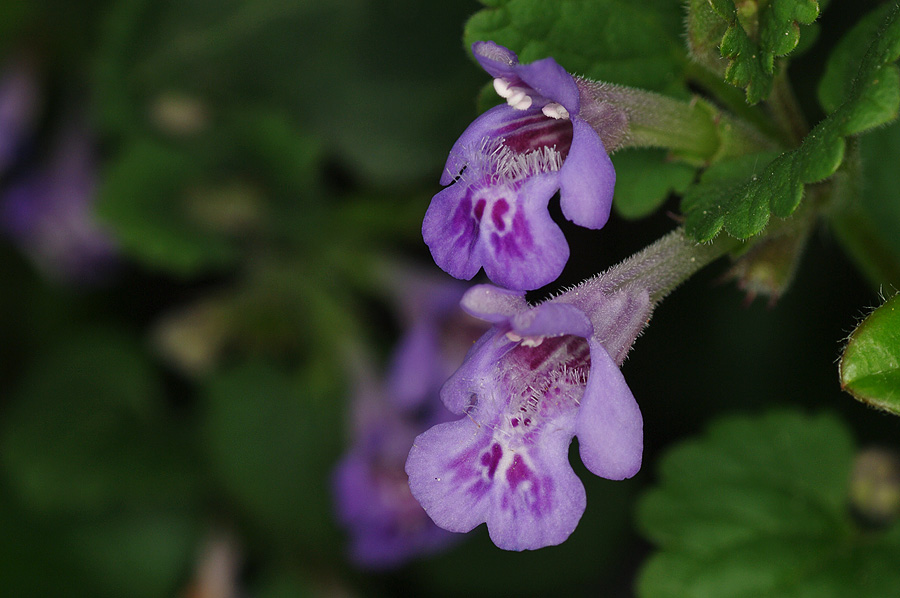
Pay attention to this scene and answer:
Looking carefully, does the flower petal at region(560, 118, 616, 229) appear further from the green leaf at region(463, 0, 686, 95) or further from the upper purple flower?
the green leaf at region(463, 0, 686, 95)

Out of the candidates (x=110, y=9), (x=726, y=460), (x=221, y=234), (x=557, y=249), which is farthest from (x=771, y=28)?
(x=110, y=9)

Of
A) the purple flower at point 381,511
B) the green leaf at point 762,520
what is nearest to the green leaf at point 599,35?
the green leaf at point 762,520

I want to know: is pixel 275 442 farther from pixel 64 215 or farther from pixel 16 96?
pixel 16 96

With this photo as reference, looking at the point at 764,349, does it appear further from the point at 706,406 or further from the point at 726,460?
the point at 726,460

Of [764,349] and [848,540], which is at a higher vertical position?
[848,540]

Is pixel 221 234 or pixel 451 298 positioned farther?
pixel 221 234

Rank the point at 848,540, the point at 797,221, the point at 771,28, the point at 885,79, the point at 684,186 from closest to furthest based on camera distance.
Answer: the point at 885,79 → the point at 771,28 → the point at 797,221 → the point at 684,186 → the point at 848,540
